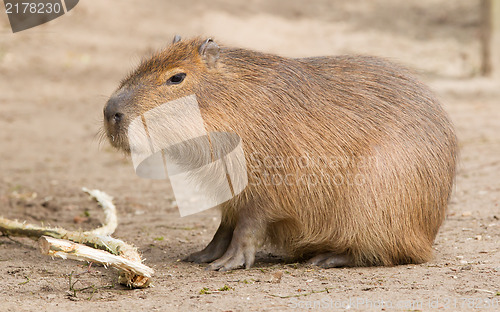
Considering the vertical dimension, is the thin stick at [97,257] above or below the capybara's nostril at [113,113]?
below

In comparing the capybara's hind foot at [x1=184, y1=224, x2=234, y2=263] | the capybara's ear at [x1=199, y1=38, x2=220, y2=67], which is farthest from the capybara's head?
the capybara's hind foot at [x1=184, y1=224, x2=234, y2=263]

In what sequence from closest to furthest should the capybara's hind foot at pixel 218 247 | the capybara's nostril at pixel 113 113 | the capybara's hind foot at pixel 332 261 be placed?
the capybara's nostril at pixel 113 113, the capybara's hind foot at pixel 332 261, the capybara's hind foot at pixel 218 247

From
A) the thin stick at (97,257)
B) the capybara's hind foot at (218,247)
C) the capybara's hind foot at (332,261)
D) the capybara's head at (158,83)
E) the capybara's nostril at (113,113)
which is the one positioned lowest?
the capybara's hind foot at (332,261)

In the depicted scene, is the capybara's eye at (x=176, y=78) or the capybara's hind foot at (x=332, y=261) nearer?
the capybara's eye at (x=176, y=78)

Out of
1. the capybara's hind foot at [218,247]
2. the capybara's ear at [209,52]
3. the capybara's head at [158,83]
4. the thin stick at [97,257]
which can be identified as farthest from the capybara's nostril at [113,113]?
the capybara's hind foot at [218,247]

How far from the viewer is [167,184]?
6.42 meters

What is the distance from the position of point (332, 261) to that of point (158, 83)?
136cm

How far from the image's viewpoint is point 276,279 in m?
3.31

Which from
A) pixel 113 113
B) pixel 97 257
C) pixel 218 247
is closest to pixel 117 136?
pixel 113 113

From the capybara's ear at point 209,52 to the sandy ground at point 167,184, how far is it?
707mm

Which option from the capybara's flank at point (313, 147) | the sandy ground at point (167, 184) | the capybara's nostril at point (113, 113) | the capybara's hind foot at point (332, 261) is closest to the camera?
the sandy ground at point (167, 184)

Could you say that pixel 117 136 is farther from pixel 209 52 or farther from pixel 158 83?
pixel 209 52

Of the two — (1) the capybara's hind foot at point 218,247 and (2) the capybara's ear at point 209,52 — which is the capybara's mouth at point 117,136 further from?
(1) the capybara's hind foot at point 218,247

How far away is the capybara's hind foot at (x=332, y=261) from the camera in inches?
145
